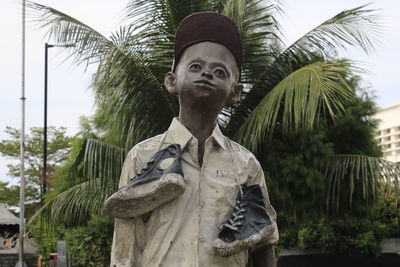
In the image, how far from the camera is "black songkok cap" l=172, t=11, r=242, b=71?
2.97 m

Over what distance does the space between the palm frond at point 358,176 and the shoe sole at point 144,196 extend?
8.49 m

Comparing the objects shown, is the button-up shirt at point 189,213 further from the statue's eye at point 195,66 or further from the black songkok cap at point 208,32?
the black songkok cap at point 208,32

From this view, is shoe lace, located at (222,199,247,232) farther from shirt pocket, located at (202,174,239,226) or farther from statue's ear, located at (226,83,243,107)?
statue's ear, located at (226,83,243,107)

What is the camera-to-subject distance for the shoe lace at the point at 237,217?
2723 millimetres

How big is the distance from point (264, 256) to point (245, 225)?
279mm

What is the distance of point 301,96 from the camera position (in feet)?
30.3

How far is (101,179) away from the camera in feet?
35.5

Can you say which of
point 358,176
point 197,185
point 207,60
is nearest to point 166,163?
point 197,185

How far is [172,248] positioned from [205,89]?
28.5 inches

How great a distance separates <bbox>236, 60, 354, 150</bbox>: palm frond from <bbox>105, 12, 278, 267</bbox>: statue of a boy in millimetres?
5970

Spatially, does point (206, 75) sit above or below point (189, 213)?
above

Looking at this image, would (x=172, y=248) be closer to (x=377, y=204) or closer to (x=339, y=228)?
(x=377, y=204)

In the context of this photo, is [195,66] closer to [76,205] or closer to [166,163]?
[166,163]

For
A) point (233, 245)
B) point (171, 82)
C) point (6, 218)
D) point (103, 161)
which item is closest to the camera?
point (233, 245)
